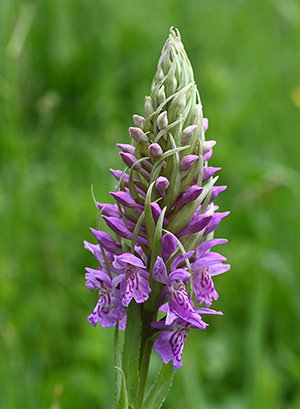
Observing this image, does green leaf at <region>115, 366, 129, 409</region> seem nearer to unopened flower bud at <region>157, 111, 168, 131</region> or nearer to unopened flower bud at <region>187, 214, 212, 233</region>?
unopened flower bud at <region>187, 214, 212, 233</region>

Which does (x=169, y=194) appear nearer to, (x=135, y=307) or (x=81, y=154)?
(x=135, y=307)

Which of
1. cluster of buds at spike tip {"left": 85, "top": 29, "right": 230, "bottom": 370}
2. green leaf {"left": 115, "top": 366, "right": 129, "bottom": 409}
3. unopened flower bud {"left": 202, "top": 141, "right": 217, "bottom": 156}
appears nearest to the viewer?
green leaf {"left": 115, "top": 366, "right": 129, "bottom": 409}

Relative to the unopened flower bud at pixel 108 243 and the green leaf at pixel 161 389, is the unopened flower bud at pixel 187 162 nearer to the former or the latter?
the unopened flower bud at pixel 108 243

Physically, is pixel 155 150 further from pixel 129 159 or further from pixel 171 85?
pixel 171 85

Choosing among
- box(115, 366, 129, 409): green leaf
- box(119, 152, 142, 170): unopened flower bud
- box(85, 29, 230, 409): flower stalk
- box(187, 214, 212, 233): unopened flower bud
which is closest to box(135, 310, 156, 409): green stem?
box(85, 29, 230, 409): flower stalk

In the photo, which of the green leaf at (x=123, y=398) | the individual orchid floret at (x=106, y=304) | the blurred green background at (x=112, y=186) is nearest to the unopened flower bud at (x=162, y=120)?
the individual orchid floret at (x=106, y=304)

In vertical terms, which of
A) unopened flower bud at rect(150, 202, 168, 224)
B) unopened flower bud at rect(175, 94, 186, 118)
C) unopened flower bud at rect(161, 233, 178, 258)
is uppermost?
unopened flower bud at rect(175, 94, 186, 118)

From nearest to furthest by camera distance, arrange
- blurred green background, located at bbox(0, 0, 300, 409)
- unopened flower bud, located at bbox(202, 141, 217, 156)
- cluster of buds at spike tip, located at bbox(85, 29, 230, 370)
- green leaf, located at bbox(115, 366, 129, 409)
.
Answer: green leaf, located at bbox(115, 366, 129, 409)
cluster of buds at spike tip, located at bbox(85, 29, 230, 370)
unopened flower bud, located at bbox(202, 141, 217, 156)
blurred green background, located at bbox(0, 0, 300, 409)

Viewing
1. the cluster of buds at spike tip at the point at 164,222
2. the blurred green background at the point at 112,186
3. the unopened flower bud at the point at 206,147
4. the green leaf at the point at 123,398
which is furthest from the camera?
the blurred green background at the point at 112,186

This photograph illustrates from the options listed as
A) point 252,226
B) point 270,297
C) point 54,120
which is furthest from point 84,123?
point 270,297
